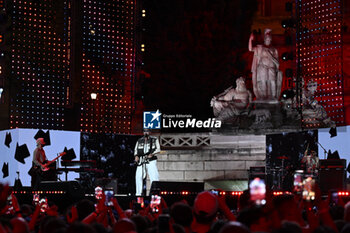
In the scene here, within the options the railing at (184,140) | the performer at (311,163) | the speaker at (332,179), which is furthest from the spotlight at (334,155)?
the railing at (184,140)

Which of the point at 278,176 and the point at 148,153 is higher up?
the point at 148,153

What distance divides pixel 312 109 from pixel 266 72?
3.39m

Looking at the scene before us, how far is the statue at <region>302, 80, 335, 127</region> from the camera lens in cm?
1772

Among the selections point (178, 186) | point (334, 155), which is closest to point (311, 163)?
point (334, 155)

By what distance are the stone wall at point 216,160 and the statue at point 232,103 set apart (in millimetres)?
808

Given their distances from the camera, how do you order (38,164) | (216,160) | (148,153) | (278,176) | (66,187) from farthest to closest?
(216,160), (148,153), (278,176), (38,164), (66,187)

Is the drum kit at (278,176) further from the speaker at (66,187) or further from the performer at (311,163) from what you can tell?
the speaker at (66,187)

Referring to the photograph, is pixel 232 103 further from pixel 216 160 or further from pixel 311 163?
pixel 311 163

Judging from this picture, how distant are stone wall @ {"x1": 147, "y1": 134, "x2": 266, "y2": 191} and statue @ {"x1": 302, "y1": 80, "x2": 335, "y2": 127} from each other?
2486mm

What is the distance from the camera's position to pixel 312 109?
1836 cm

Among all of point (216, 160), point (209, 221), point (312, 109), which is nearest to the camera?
point (209, 221)

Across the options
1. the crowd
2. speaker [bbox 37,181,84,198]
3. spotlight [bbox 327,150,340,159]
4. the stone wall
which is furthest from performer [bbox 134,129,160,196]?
the crowd

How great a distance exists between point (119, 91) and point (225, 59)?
39.4 ft

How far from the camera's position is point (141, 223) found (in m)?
4.53
